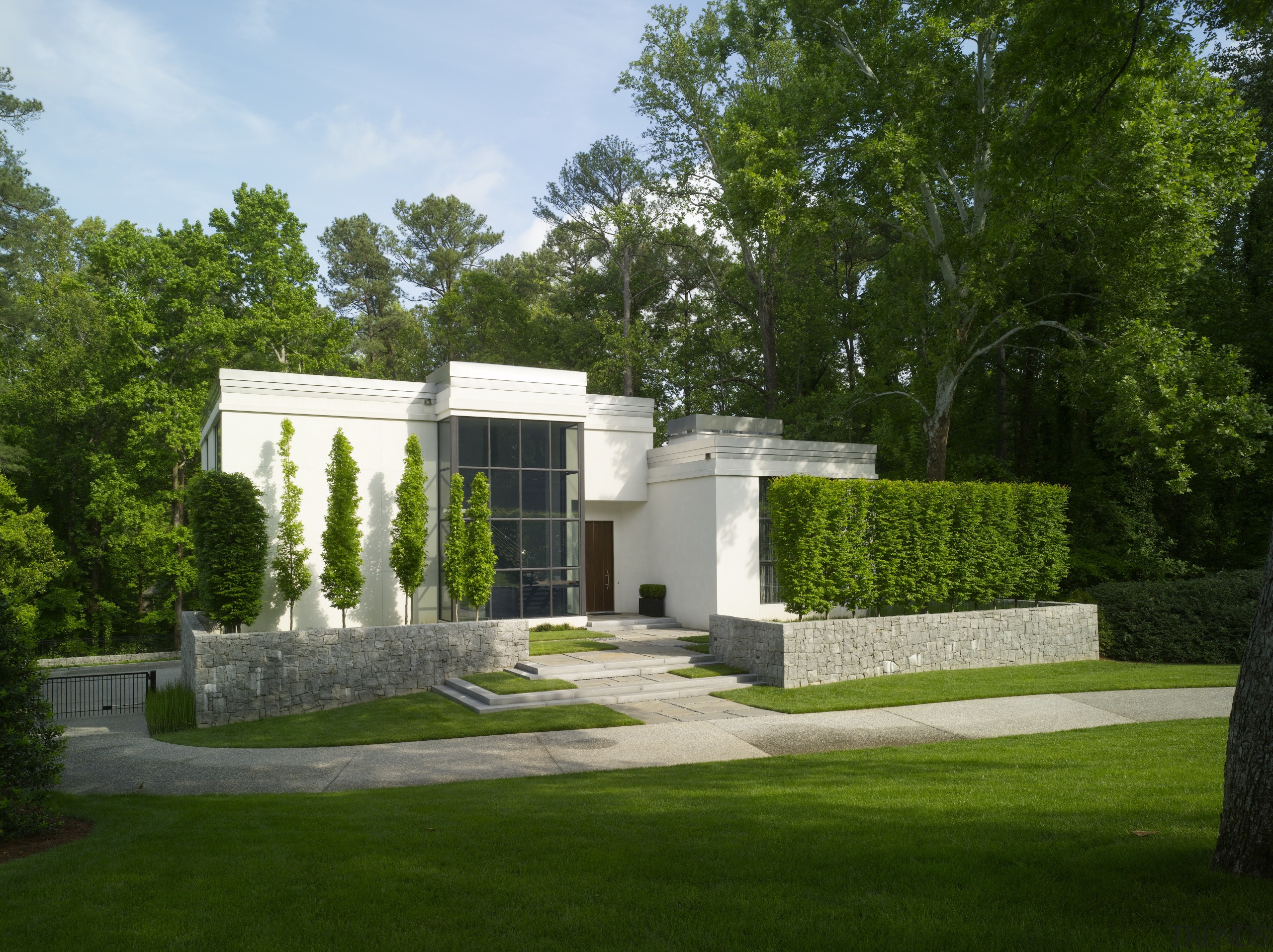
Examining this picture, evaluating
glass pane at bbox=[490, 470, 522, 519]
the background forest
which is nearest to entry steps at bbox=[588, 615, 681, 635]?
glass pane at bbox=[490, 470, 522, 519]

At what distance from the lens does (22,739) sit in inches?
254

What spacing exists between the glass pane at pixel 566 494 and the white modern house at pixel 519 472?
31 mm

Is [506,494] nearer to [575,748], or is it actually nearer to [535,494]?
[535,494]

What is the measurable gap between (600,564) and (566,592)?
233 centimetres

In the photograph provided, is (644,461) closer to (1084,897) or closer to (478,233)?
(1084,897)

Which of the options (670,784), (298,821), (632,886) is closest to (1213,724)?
(670,784)

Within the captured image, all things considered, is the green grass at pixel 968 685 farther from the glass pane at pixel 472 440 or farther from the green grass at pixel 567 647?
the glass pane at pixel 472 440

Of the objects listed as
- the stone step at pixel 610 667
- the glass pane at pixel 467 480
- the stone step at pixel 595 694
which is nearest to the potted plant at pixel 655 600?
the glass pane at pixel 467 480

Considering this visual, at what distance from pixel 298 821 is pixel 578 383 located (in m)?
15.1

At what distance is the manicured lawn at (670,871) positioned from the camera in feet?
12.5

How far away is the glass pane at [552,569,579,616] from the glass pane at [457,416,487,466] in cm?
317

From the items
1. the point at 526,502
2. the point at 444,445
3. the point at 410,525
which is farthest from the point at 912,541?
the point at 444,445

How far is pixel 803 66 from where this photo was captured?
66.7 ft

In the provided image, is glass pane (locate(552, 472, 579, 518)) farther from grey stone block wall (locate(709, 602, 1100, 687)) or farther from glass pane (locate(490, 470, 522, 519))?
grey stone block wall (locate(709, 602, 1100, 687))
